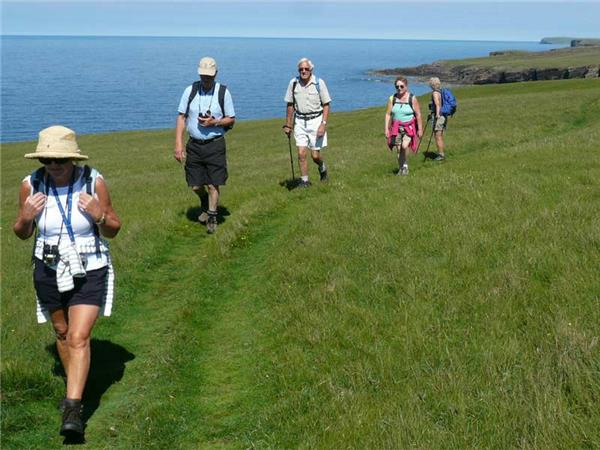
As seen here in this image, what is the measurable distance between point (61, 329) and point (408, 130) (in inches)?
496

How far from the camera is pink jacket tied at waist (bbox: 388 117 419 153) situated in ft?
58.0

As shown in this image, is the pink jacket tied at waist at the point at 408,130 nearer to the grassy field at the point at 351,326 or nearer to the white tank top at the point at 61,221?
the grassy field at the point at 351,326

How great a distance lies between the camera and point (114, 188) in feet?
81.3

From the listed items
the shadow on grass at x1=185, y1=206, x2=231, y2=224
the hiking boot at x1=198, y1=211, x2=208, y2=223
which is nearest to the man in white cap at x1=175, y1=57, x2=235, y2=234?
the hiking boot at x1=198, y1=211, x2=208, y2=223

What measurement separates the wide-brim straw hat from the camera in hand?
0.94 metres

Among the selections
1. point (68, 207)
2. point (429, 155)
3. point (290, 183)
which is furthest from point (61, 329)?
point (429, 155)

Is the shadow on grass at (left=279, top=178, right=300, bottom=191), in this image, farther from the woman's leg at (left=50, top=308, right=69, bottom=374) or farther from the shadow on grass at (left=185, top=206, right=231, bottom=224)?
the woman's leg at (left=50, top=308, right=69, bottom=374)

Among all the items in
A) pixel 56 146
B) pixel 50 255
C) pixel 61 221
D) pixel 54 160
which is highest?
pixel 56 146

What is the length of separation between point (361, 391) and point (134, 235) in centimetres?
852

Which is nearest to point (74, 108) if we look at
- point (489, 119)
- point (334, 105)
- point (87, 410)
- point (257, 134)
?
point (334, 105)

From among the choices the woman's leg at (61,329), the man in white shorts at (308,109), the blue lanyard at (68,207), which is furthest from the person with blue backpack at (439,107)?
the woman's leg at (61,329)

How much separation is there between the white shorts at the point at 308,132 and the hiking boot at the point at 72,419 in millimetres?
10993

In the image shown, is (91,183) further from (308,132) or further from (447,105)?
(447,105)

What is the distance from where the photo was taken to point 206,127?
13.2 m
